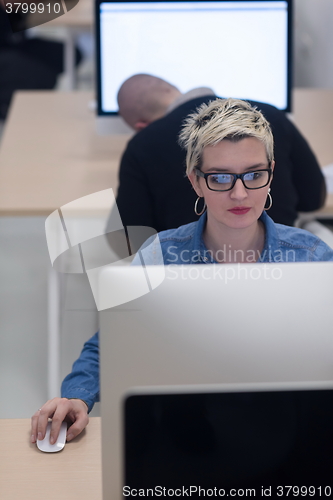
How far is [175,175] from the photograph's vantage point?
1.33 metres

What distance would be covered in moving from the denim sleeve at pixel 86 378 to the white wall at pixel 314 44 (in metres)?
3.38

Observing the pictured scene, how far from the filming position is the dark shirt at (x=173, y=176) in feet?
4.04

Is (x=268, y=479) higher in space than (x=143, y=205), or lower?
lower

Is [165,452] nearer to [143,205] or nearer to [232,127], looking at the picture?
[232,127]

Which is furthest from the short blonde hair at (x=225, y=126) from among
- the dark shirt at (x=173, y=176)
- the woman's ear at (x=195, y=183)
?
the dark shirt at (x=173, y=176)

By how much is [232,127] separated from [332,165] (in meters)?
1.17

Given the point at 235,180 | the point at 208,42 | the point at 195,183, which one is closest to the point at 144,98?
the point at 208,42

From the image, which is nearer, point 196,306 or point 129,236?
point 196,306

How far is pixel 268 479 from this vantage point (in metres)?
0.67

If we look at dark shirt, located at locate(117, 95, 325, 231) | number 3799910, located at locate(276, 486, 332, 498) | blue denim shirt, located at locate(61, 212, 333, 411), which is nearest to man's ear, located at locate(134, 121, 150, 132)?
dark shirt, located at locate(117, 95, 325, 231)

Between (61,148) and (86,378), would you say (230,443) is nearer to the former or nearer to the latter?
(86,378)

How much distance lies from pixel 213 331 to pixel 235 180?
299 millimetres

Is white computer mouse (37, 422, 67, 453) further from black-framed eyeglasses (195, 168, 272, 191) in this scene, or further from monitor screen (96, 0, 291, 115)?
monitor screen (96, 0, 291, 115)

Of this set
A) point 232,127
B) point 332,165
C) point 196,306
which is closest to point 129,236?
point 232,127
